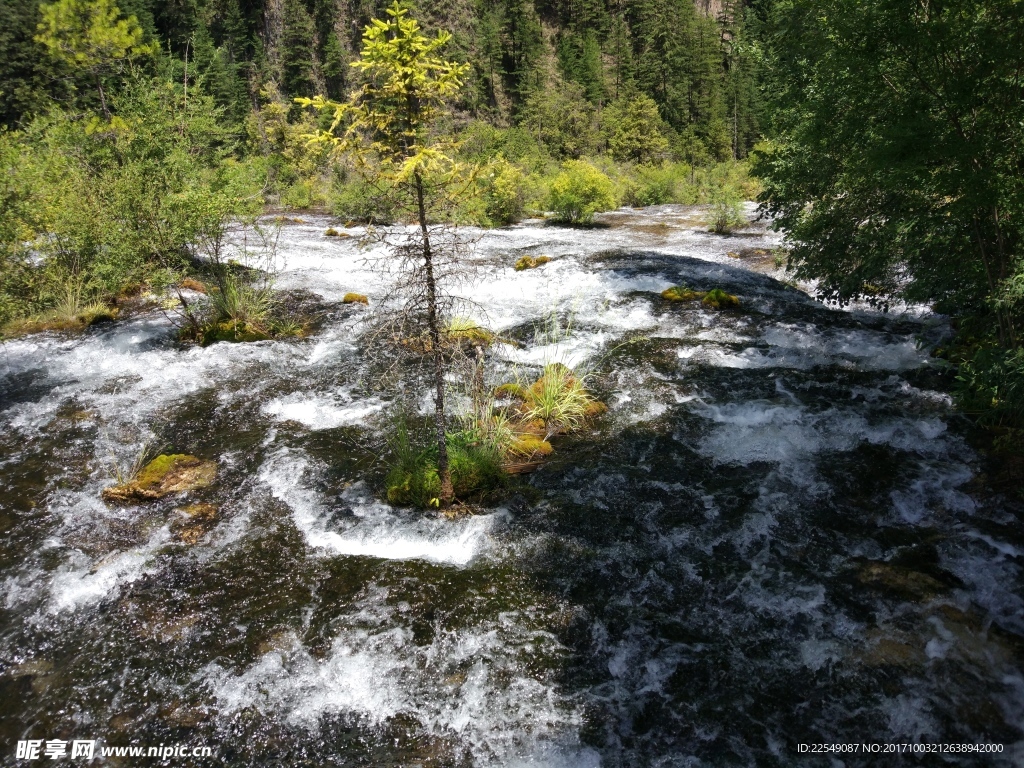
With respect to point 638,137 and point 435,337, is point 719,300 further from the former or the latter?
point 638,137

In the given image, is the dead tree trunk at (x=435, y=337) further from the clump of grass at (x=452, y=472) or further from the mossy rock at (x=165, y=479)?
the mossy rock at (x=165, y=479)

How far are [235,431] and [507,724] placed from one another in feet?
17.3

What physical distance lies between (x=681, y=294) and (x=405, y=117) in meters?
8.64

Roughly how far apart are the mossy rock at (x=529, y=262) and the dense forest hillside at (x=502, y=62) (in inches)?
1272

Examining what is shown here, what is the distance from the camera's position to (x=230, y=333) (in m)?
9.87

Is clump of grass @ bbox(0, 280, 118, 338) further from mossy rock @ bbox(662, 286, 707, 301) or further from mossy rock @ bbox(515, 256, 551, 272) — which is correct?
mossy rock @ bbox(662, 286, 707, 301)

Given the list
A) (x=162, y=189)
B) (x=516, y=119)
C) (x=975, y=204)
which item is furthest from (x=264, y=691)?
(x=516, y=119)

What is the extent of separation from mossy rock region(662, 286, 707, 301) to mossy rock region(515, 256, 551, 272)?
3.81 metres

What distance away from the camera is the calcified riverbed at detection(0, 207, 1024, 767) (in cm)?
360

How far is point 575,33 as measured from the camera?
Result: 62.5m

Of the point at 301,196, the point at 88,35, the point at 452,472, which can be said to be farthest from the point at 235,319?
the point at 301,196

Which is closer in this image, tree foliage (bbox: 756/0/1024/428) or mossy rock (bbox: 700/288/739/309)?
tree foliage (bbox: 756/0/1024/428)

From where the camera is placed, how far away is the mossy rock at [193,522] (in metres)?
5.34

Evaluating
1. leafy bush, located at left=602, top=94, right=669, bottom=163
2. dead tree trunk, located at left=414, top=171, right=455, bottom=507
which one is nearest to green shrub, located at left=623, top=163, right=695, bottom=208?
leafy bush, located at left=602, top=94, right=669, bottom=163
